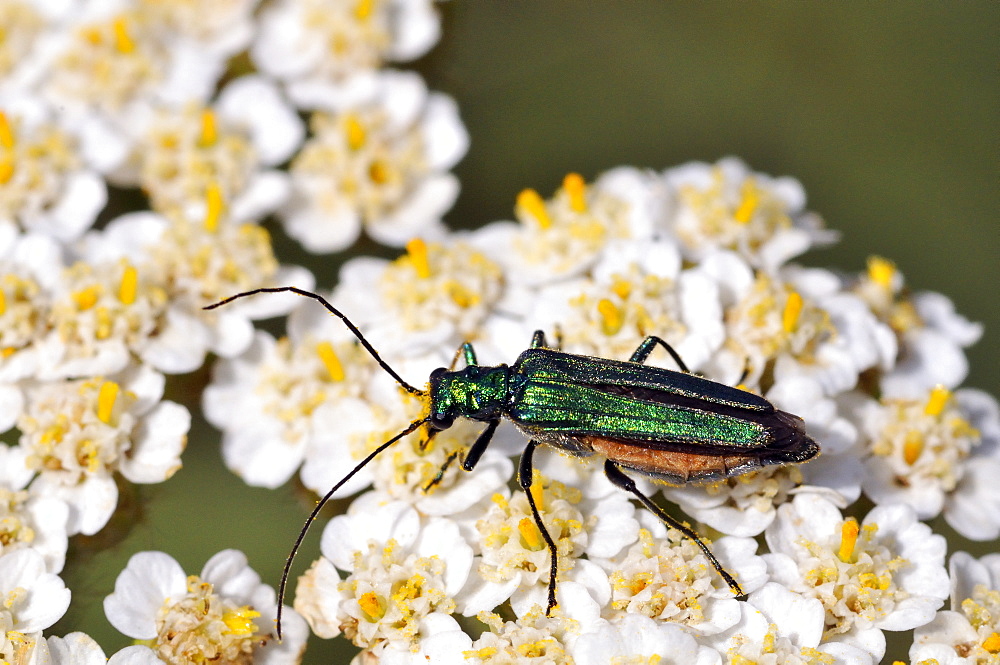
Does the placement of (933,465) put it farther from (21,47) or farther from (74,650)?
(21,47)

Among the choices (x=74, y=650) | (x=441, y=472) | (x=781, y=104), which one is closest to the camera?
(x=74, y=650)

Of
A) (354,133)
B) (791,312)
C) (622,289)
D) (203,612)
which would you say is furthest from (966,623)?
(354,133)

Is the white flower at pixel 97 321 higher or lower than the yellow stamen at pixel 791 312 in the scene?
lower

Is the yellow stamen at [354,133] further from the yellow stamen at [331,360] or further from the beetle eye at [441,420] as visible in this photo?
the beetle eye at [441,420]

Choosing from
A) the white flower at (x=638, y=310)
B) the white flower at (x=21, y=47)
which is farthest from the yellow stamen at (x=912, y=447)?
the white flower at (x=21, y=47)

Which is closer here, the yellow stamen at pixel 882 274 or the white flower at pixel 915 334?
the white flower at pixel 915 334

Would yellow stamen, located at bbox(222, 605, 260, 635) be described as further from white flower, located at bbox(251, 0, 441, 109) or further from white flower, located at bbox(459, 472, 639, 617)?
white flower, located at bbox(251, 0, 441, 109)

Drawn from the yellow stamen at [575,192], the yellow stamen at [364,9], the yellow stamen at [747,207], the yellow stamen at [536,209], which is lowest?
the yellow stamen at [536,209]
